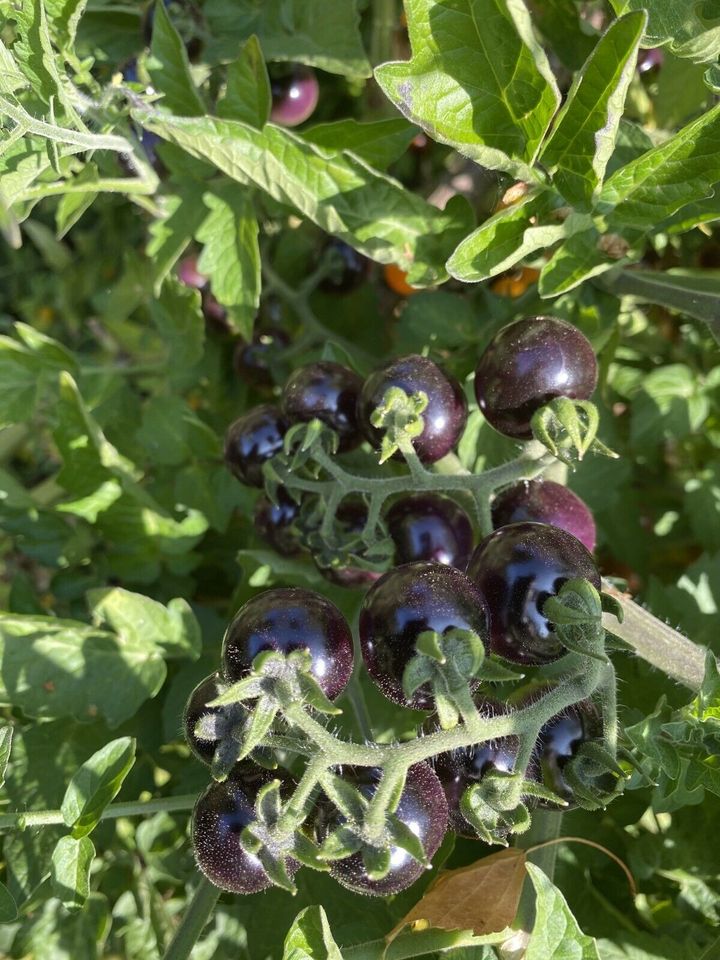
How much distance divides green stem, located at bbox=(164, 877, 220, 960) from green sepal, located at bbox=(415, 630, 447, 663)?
0.65 meters

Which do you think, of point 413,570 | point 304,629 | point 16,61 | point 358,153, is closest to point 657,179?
point 358,153

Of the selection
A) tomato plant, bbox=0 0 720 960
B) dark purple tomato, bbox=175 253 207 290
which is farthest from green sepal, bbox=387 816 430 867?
dark purple tomato, bbox=175 253 207 290

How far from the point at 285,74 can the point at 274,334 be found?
1.87 feet

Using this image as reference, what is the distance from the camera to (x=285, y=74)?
1.83 m

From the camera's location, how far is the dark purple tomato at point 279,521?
1387mm

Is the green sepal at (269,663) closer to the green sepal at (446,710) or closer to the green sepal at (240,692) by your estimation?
the green sepal at (240,692)

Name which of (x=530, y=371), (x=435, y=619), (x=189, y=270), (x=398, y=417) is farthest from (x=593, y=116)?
(x=189, y=270)

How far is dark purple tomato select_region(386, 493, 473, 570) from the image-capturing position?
1254 mm

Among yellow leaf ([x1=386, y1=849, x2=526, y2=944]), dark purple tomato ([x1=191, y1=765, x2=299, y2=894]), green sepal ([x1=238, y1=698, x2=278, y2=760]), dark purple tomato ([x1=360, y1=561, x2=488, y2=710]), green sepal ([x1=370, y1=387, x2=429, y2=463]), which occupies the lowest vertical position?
yellow leaf ([x1=386, y1=849, x2=526, y2=944])

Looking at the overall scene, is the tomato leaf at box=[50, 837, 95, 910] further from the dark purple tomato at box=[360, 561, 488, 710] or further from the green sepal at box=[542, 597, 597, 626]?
the green sepal at box=[542, 597, 597, 626]

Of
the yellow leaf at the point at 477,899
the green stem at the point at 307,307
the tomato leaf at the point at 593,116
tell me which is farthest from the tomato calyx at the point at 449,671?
the green stem at the point at 307,307

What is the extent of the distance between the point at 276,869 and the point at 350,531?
55 cm

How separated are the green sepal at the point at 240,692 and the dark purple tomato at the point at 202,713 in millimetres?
144

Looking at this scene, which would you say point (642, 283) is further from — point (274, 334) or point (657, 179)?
point (274, 334)
